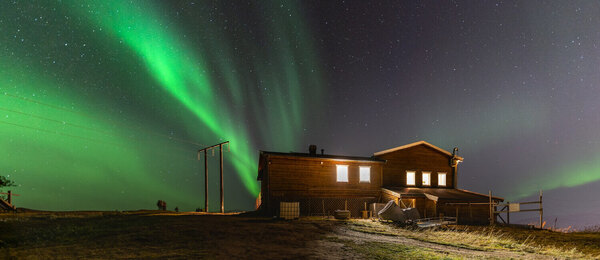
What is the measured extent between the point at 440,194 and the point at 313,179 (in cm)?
1250

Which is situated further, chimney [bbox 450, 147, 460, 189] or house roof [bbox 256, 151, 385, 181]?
chimney [bbox 450, 147, 460, 189]

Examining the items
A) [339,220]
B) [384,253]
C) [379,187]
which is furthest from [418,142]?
[384,253]

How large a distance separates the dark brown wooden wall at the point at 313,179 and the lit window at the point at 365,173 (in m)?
0.35

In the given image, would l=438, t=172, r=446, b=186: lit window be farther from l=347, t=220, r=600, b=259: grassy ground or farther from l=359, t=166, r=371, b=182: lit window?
l=347, t=220, r=600, b=259: grassy ground

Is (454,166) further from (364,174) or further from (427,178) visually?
(364,174)

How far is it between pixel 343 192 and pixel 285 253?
64.2 ft

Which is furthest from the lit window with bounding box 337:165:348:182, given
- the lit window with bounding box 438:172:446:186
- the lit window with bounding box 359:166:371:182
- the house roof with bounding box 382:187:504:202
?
the lit window with bounding box 438:172:446:186

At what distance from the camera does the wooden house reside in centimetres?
2917

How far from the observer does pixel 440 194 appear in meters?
31.9

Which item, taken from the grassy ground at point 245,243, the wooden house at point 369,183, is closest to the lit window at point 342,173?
the wooden house at point 369,183

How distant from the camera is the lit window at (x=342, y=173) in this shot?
3117 cm

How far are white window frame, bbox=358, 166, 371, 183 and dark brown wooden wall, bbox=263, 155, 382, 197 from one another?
29 centimetres

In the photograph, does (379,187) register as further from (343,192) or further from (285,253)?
(285,253)

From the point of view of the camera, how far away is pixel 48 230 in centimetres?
1614
